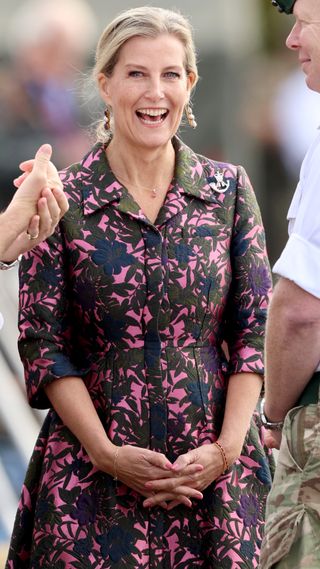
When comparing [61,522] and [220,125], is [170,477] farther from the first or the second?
[220,125]

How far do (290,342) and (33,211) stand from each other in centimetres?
92

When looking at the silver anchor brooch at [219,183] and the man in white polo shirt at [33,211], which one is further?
the silver anchor brooch at [219,183]

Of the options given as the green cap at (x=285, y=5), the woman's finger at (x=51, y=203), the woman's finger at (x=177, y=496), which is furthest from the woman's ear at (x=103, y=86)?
the woman's finger at (x=177, y=496)

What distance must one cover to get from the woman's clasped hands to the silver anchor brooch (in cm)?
85

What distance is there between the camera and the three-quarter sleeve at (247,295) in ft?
15.5

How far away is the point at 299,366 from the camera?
3.79 meters

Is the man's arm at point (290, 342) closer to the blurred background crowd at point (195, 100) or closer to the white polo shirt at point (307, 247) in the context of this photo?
the white polo shirt at point (307, 247)

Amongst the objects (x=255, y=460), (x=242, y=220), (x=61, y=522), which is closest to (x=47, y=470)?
(x=61, y=522)

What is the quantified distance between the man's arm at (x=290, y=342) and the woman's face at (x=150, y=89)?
44.4 inches

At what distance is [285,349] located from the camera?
3789 millimetres

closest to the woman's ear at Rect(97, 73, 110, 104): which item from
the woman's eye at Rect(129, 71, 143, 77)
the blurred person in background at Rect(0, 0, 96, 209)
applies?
the woman's eye at Rect(129, 71, 143, 77)

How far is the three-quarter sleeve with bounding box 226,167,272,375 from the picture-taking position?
4734mm

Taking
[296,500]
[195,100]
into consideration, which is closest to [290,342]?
[296,500]

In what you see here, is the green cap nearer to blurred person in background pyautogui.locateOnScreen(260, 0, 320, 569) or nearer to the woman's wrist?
blurred person in background pyautogui.locateOnScreen(260, 0, 320, 569)
